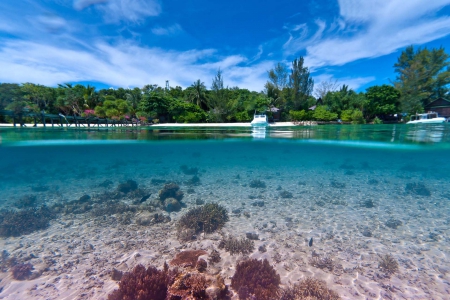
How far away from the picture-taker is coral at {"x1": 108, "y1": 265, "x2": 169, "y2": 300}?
11.6 ft

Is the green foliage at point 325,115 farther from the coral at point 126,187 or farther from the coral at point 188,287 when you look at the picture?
the coral at point 188,287

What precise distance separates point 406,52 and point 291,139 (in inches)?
2230

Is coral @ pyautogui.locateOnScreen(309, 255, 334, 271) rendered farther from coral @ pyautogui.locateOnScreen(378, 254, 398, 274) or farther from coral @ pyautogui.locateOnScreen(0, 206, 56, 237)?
coral @ pyautogui.locateOnScreen(0, 206, 56, 237)

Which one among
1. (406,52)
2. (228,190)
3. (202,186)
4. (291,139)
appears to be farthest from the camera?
(406,52)

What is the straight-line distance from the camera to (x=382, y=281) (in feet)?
13.9

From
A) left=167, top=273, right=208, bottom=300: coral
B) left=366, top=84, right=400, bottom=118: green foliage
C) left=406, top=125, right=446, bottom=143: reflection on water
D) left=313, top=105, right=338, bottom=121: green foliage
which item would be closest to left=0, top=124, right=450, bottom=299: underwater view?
left=167, top=273, right=208, bottom=300: coral

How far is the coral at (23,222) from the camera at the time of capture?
6423 mm

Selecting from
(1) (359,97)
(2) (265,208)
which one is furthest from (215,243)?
(1) (359,97)

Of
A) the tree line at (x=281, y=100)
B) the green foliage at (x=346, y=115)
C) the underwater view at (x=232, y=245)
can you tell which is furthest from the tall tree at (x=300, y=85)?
the underwater view at (x=232, y=245)

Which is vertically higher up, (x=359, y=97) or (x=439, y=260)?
(x=359, y=97)

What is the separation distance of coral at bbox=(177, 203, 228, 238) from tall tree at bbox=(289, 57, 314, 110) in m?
38.5

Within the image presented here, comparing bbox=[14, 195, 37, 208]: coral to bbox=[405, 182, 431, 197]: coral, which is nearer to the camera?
bbox=[14, 195, 37, 208]: coral

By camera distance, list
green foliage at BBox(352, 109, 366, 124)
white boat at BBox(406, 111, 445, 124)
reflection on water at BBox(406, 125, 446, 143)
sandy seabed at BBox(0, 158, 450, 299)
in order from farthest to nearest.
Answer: green foliage at BBox(352, 109, 366, 124)
white boat at BBox(406, 111, 445, 124)
reflection on water at BBox(406, 125, 446, 143)
sandy seabed at BBox(0, 158, 450, 299)

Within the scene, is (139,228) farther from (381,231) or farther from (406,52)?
(406,52)
